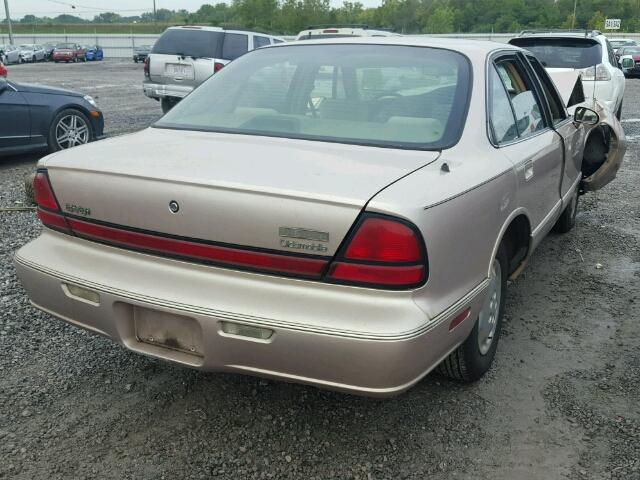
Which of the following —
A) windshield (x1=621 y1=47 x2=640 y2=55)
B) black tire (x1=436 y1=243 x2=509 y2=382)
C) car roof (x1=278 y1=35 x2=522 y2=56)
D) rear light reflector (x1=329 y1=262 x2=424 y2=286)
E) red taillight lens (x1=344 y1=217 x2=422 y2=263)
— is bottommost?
black tire (x1=436 y1=243 x2=509 y2=382)

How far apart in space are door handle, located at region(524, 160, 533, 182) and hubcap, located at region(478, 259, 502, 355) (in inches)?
20.2

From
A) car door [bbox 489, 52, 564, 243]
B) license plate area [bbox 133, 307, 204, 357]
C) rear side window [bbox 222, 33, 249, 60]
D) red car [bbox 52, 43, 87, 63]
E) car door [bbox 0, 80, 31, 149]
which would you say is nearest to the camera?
license plate area [bbox 133, 307, 204, 357]

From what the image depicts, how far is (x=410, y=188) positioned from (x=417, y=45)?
4.43ft

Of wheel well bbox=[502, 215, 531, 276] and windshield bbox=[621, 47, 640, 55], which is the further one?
windshield bbox=[621, 47, 640, 55]

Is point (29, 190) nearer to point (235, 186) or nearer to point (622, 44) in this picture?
point (235, 186)

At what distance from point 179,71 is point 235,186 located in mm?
10544

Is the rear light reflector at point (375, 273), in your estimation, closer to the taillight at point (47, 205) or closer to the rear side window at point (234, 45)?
the taillight at point (47, 205)

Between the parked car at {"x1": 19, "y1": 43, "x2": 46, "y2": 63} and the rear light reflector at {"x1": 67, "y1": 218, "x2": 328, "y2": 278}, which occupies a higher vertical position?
the rear light reflector at {"x1": 67, "y1": 218, "x2": 328, "y2": 278}

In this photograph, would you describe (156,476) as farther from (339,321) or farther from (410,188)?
(410,188)

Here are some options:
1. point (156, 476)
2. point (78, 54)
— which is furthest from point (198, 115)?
point (78, 54)

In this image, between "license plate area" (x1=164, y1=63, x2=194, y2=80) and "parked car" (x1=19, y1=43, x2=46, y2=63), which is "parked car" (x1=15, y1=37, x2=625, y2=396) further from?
"parked car" (x1=19, y1=43, x2=46, y2=63)

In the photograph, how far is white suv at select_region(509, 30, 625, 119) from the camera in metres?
10.4

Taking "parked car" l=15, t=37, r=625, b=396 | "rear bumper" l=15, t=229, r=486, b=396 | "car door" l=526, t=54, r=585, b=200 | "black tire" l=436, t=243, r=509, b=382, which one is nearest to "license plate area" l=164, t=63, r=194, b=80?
"car door" l=526, t=54, r=585, b=200

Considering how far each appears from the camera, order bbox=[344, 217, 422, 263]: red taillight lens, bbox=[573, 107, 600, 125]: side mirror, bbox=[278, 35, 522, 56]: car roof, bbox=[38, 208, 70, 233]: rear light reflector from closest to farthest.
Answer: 1. bbox=[344, 217, 422, 263]: red taillight lens
2. bbox=[38, 208, 70, 233]: rear light reflector
3. bbox=[278, 35, 522, 56]: car roof
4. bbox=[573, 107, 600, 125]: side mirror
